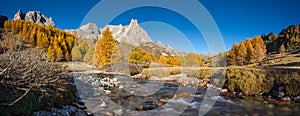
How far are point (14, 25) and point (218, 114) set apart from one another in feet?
288

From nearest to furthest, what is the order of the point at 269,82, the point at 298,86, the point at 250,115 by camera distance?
the point at 250,115
the point at 298,86
the point at 269,82

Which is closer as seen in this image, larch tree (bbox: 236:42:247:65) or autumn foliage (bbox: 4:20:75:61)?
larch tree (bbox: 236:42:247:65)

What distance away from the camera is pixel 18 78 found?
6691mm

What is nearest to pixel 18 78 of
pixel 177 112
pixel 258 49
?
pixel 177 112

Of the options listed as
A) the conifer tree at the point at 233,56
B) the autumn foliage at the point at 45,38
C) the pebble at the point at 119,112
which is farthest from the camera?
the autumn foliage at the point at 45,38

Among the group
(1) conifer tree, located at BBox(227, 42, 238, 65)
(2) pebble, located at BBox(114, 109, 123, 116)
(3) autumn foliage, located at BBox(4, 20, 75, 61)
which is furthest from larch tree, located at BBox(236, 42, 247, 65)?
(2) pebble, located at BBox(114, 109, 123, 116)

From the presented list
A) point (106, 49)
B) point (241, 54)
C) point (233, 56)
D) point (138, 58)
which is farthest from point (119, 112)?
point (138, 58)

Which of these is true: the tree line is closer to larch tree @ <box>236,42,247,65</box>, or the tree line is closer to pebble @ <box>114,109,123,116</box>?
pebble @ <box>114,109,123,116</box>

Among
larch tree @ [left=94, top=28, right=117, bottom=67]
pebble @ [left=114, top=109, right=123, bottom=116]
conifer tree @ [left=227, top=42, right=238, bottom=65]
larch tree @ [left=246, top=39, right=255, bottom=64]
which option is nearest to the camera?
pebble @ [left=114, top=109, right=123, bottom=116]

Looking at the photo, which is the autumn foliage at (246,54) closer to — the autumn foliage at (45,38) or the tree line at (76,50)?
the tree line at (76,50)

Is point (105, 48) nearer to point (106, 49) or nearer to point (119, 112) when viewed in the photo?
point (106, 49)

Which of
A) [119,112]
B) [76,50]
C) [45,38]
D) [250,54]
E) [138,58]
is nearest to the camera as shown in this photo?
[119,112]

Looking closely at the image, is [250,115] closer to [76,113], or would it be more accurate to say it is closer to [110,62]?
[76,113]

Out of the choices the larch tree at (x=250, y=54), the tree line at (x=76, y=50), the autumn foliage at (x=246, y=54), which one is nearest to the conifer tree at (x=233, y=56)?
the autumn foliage at (x=246, y=54)
